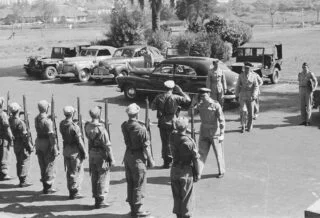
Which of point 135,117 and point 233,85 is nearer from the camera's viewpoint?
point 135,117

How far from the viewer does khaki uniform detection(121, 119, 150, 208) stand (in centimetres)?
767

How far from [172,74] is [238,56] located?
5790 millimetres

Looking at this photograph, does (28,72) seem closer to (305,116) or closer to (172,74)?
(172,74)

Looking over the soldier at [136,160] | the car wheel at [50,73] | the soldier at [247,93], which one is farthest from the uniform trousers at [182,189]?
the car wheel at [50,73]

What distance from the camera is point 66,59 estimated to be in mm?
23656

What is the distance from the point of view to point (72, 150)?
8.49 metres

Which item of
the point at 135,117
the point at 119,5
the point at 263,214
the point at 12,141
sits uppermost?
the point at 119,5

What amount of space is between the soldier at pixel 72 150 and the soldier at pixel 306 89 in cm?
730

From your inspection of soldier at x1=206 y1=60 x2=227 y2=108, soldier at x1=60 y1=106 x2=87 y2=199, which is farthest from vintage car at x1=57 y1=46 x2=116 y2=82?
soldier at x1=60 y1=106 x2=87 y2=199

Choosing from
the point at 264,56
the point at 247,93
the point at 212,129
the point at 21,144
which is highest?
the point at 264,56

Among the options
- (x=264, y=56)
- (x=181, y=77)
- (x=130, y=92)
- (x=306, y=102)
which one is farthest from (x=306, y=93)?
(x=264, y=56)

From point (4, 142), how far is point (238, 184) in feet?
13.8

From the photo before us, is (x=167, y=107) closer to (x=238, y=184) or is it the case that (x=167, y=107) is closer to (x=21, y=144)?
(x=238, y=184)

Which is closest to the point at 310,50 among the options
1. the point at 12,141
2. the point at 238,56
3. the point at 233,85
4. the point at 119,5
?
the point at 119,5
